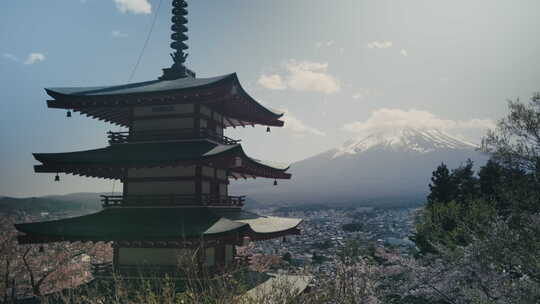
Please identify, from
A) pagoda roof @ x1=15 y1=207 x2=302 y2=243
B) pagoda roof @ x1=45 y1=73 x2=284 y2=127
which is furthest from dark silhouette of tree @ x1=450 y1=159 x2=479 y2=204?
pagoda roof @ x1=15 y1=207 x2=302 y2=243

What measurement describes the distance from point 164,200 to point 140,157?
5.55 feet

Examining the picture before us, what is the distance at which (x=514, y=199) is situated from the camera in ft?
50.4

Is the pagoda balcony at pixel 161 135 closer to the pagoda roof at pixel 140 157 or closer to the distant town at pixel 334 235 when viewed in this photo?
the pagoda roof at pixel 140 157

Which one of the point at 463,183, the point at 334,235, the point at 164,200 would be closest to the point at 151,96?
the point at 164,200

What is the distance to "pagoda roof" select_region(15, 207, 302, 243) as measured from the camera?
40.8ft

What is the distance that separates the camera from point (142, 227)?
13156mm

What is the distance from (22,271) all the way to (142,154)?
49.2 ft

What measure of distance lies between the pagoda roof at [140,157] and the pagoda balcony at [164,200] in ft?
3.27

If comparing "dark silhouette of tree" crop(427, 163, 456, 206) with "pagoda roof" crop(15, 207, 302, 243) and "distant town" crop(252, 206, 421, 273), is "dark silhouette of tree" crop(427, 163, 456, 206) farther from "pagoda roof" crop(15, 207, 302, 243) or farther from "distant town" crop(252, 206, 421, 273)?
"pagoda roof" crop(15, 207, 302, 243)

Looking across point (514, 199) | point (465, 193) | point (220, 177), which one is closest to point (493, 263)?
point (514, 199)

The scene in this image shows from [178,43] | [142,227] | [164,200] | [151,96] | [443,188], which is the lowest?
[142,227]

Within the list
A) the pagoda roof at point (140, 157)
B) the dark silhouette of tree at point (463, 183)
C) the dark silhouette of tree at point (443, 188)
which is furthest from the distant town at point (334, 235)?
the pagoda roof at point (140, 157)

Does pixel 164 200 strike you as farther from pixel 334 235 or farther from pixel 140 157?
pixel 334 235

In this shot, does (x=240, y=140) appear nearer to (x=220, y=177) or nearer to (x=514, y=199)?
(x=220, y=177)
